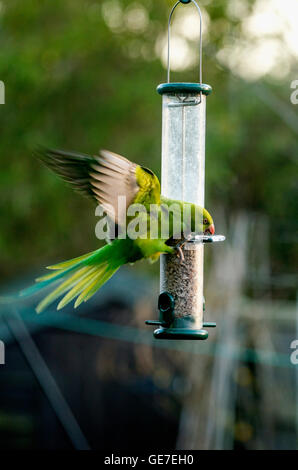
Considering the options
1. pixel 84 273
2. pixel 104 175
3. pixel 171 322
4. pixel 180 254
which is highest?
pixel 104 175

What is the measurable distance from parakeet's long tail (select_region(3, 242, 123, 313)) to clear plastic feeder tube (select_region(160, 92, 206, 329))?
1.76 ft

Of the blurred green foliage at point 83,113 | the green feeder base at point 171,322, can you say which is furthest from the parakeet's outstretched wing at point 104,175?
the blurred green foliage at point 83,113

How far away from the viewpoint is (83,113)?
10.7m

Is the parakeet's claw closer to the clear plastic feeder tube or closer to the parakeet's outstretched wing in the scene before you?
the clear plastic feeder tube

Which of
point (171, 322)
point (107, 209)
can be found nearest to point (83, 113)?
point (171, 322)

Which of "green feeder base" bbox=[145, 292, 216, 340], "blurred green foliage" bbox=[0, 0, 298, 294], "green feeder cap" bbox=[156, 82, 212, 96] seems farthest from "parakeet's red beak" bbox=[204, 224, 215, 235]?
"blurred green foliage" bbox=[0, 0, 298, 294]

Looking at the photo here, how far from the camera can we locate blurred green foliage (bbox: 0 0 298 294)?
382 inches

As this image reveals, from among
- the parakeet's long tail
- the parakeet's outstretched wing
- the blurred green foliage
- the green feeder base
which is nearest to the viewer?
the parakeet's outstretched wing

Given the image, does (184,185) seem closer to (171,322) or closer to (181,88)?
(181,88)

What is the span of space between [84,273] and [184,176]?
0.98 meters

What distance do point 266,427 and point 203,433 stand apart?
0.82 metres

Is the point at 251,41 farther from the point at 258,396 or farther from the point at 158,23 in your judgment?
the point at 258,396

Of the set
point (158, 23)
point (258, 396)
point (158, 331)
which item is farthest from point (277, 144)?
point (158, 331)

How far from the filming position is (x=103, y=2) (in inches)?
396
